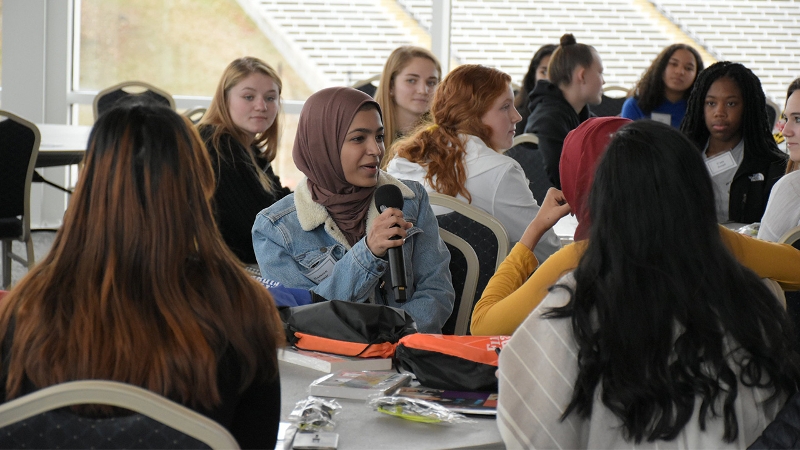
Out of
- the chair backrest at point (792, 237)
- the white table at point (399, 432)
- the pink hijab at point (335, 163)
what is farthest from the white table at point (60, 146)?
the chair backrest at point (792, 237)

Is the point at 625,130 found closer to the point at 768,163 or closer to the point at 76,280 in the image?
the point at 76,280

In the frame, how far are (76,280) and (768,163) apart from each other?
3.33m

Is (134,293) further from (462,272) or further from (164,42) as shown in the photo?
(164,42)

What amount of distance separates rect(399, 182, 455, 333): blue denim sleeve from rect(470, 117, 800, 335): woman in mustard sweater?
38 cm

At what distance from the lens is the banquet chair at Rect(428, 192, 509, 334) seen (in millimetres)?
2609

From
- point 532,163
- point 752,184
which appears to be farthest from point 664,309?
point 532,163

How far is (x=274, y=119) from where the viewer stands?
162 inches

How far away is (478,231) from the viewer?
8.61 ft

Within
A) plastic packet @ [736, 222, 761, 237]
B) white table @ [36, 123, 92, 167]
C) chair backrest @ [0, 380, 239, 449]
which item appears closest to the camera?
chair backrest @ [0, 380, 239, 449]

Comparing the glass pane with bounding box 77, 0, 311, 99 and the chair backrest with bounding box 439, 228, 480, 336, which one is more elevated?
the glass pane with bounding box 77, 0, 311, 99

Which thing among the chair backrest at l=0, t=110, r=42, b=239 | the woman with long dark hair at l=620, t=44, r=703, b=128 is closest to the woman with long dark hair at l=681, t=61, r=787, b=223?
the woman with long dark hair at l=620, t=44, r=703, b=128

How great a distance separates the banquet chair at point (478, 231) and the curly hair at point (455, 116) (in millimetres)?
373

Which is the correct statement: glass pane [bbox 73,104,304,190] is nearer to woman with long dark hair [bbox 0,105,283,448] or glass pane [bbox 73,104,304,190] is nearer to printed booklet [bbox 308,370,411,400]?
printed booklet [bbox 308,370,411,400]

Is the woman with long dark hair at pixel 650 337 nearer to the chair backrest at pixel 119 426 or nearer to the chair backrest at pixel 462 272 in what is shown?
the chair backrest at pixel 119 426
